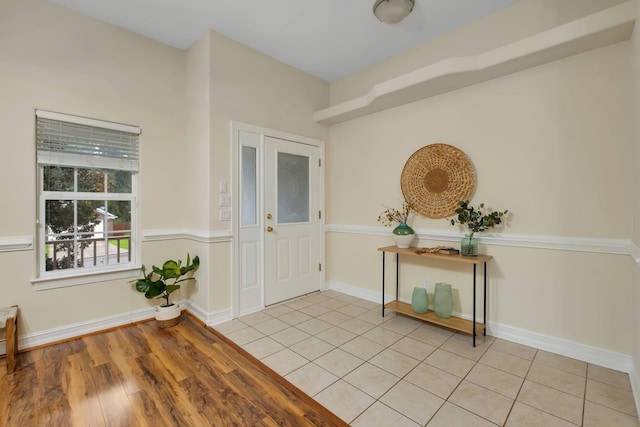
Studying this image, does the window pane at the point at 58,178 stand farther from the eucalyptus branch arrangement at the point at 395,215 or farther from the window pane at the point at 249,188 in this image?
the eucalyptus branch arrangement at the point at 395,215

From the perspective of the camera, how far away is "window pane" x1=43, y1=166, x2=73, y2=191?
99.2 inches

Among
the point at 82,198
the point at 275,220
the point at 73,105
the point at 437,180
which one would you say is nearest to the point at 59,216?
the point at 82,198

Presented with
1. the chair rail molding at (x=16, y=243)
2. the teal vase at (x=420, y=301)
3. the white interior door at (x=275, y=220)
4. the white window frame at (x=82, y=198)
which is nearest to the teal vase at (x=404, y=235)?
the teal vase at (x=420, y=301)

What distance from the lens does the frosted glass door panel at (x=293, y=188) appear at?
11.6 feet

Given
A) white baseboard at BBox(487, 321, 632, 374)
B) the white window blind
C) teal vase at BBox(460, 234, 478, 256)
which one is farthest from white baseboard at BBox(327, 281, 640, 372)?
the white window blind

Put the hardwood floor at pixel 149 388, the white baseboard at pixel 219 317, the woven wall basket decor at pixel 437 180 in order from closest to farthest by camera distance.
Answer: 1. the hardwood floor at pixel 149 388
2. the woven wall basket decor at pixel 437 180
3. the white baseboard at pixel 219 317

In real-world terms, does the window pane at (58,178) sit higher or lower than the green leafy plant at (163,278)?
higher

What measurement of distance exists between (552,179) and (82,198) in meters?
4.15

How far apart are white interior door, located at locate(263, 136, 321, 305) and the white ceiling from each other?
1.07 m

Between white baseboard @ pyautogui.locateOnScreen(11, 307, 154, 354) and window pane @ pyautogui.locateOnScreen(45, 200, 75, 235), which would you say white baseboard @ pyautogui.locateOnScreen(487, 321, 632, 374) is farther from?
window pane @ pyautogui.locateOnScreen(45, 200, 75, 235)

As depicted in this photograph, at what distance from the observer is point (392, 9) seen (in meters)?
2.33

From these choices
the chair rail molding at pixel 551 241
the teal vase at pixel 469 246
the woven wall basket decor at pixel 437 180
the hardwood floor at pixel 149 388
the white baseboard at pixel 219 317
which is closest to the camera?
the hardwood floor at pixel 149 388

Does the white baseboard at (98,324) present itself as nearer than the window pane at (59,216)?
Yes

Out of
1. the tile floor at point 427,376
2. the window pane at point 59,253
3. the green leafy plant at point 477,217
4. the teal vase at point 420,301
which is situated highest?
the green leafy plant at point 477,217
